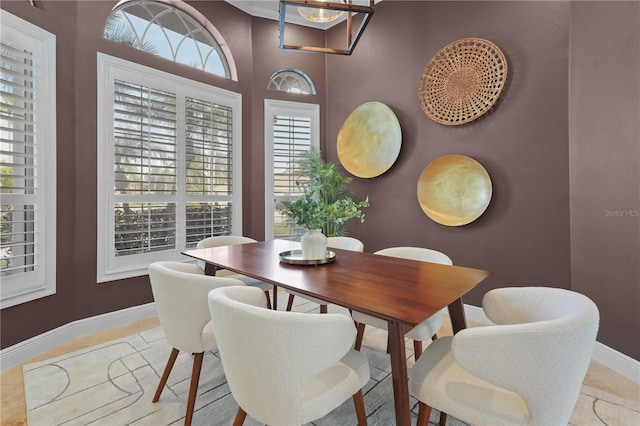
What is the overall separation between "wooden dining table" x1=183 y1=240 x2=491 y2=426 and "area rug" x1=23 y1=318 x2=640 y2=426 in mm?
623

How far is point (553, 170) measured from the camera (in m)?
2.52

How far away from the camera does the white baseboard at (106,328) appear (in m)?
2.06

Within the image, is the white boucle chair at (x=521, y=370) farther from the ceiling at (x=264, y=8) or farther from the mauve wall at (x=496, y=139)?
the ceiling at (x=264, y=8)

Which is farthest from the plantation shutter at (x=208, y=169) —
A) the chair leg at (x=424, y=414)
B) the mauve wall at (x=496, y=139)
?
the chair leg at (x=424, y=414)

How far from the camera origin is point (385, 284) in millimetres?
1464

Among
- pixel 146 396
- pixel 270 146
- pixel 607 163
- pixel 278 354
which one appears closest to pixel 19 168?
pixel 146 396

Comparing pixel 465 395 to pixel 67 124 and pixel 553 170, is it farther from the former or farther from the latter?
pixel 67 124

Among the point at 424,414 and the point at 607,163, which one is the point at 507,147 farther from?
the point at 424,414

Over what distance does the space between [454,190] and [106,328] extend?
339 cm

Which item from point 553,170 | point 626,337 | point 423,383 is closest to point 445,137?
point 553,170

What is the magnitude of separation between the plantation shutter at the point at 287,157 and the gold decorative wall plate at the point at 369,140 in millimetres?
524

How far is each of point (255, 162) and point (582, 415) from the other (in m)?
3.54

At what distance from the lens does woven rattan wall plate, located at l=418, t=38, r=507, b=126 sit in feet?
9.04

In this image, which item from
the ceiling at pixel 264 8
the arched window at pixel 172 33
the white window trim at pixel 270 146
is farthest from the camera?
the white window trim at pixel 270 146
